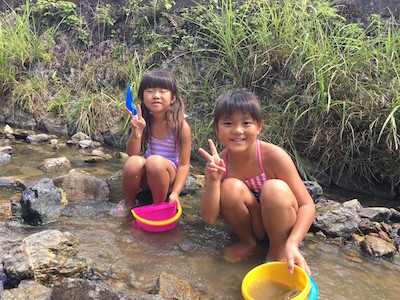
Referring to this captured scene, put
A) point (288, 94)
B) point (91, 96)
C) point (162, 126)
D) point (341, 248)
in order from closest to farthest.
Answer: point (341, 248)
point (162, 126)
point (288, 94)
point (91, 96)

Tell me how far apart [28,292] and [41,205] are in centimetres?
86

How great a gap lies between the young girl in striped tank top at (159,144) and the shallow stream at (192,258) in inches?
9.7

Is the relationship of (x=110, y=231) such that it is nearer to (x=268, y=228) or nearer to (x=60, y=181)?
(x=60, y=181)

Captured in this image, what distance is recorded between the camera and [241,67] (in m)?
3.88

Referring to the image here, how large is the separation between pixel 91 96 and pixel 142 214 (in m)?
2.77

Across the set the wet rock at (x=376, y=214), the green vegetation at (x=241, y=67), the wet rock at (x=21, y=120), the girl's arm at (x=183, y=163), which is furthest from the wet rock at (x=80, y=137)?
the wet rock at (x=376, y=214)

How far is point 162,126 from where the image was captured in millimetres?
2670

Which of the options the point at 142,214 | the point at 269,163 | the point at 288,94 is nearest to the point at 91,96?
the point at 288,94

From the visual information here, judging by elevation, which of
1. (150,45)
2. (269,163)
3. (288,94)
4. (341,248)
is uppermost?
(150,45)

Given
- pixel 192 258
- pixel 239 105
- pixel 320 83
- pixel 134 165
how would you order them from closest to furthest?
1. pixel 239 105
2. pixel 192 258
3. pixel 134 165
4. pixel 320 83

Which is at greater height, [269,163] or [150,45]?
[150,45]

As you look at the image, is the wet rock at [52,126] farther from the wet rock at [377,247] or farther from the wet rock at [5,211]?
the wet rock at [377,247]

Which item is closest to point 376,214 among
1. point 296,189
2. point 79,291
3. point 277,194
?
point 296,189

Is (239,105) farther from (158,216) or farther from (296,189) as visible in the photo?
(158,216)
